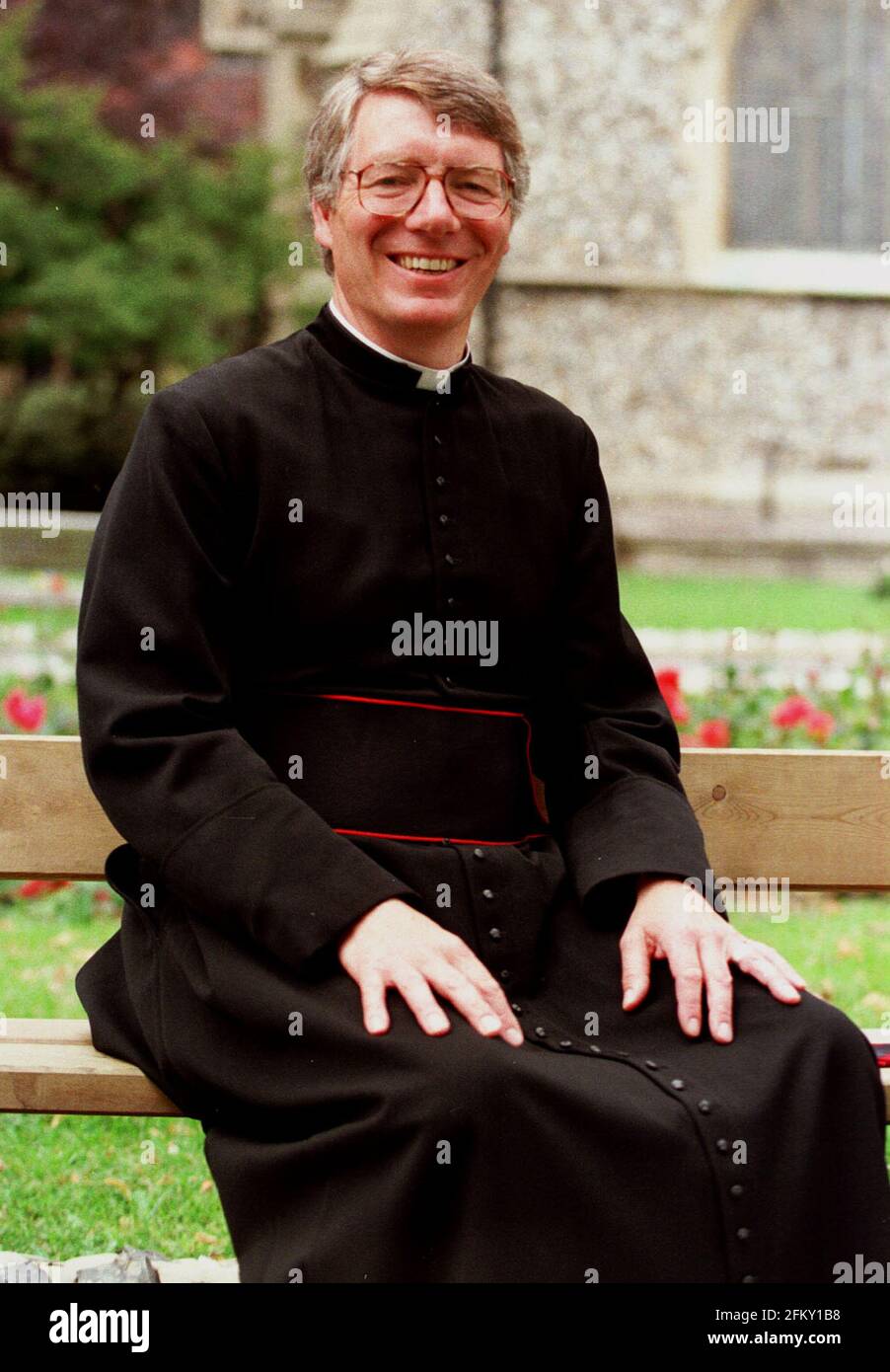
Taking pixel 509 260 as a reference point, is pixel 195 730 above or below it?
below

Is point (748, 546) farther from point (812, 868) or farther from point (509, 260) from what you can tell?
point (812, 868)

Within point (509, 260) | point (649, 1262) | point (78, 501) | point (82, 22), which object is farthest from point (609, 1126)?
point (82, 22)

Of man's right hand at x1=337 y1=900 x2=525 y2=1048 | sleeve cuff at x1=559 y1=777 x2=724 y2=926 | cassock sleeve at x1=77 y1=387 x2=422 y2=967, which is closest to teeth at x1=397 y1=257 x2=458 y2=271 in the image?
cassock sleeve at x1=77 y1=387 x2=422 y2=967

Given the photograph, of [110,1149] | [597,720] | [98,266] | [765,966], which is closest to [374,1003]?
[765,966]

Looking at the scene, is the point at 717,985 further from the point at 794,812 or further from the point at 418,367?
the point at 418,367

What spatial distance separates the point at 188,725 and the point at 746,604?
12522 mm

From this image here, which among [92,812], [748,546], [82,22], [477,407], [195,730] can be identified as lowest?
[748,546]

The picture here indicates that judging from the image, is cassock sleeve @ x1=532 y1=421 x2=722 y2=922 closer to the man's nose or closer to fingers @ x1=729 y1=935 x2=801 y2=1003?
fingers @ x1=729 y1=935 x2=801 y2=1003

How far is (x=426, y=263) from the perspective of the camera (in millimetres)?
2725

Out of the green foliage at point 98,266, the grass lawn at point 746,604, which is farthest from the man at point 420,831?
the green foliage at point 98,266

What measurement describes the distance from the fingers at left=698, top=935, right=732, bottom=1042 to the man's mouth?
40.9 inches

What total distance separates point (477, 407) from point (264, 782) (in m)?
0.76

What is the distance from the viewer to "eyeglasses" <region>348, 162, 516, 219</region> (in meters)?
2.68
